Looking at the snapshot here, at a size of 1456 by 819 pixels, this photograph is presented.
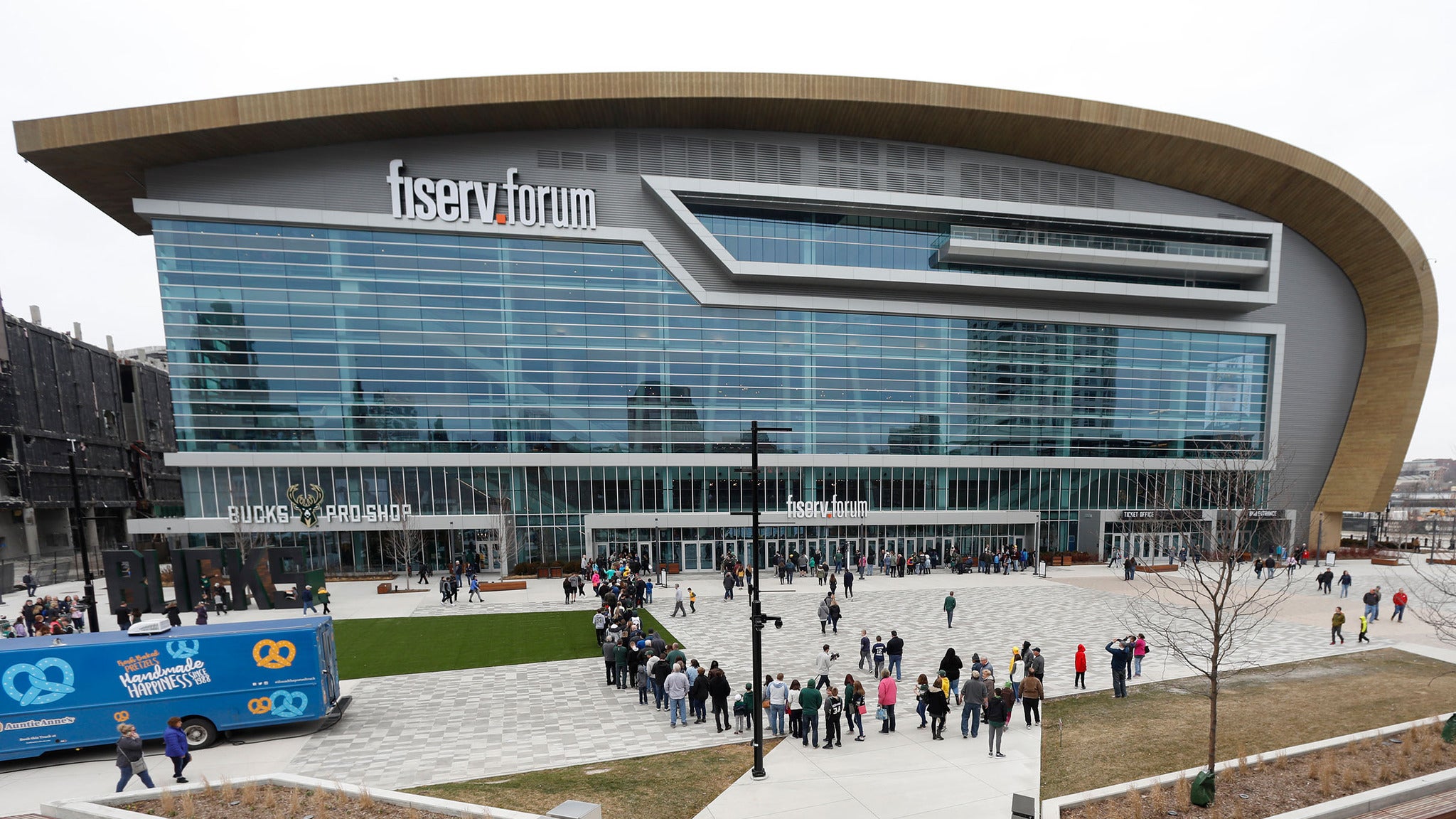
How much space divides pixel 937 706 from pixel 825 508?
29054 mm

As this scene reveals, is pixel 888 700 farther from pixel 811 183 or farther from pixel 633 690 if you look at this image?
pixel 811 183

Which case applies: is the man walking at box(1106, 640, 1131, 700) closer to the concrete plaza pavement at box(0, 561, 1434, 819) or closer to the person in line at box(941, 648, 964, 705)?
the concrete plaza pavement at box(0, 561, 1434, 819)

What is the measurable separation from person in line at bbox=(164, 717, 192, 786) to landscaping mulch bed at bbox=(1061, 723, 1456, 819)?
613 inches

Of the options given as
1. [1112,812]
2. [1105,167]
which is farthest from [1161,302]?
[1112,812]

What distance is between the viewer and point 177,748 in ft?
36.3

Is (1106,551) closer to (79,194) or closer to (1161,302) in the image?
(1161,302)

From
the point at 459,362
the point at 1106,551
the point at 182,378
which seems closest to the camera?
the point at 182,378

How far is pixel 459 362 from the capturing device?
3847 centimetres

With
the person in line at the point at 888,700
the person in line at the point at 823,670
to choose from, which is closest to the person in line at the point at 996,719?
the person in line at the point at 888,700

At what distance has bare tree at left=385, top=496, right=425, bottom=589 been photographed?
36625 mm

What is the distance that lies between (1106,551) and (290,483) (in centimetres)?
5717

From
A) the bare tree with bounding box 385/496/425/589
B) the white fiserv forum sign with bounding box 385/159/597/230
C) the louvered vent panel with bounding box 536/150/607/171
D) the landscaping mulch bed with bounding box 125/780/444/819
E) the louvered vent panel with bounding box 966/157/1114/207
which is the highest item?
the louvered vent panel with bounding box 536/150/607/171

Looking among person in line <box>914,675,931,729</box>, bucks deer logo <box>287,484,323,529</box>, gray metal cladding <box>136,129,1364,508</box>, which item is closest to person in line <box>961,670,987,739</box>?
person in line <box>914,675,931,729</box>

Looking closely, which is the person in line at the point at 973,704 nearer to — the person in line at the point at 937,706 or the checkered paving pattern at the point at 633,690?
the person in line at the point at 937,706
